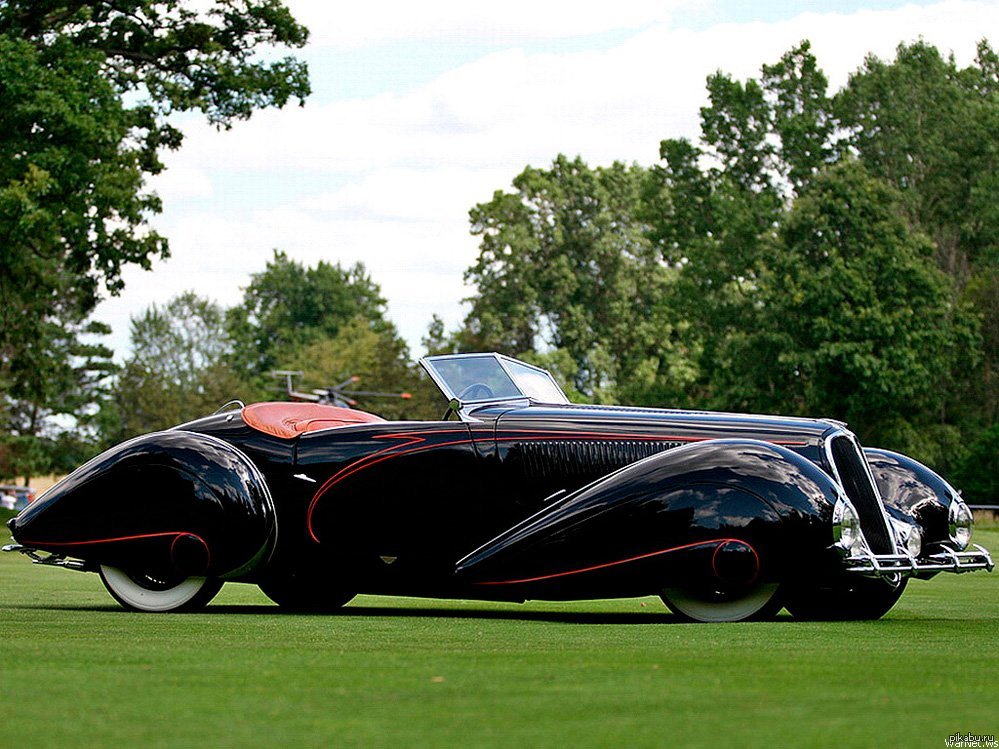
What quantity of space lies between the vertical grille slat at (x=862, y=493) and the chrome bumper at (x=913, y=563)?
8.7 inches

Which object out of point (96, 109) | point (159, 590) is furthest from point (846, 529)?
point (96, 109)

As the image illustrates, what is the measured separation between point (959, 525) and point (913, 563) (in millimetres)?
1714

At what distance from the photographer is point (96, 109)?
36.0 metres

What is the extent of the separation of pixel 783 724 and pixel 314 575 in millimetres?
8377

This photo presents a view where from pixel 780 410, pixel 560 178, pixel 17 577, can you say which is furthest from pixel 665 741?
pixel 560 178

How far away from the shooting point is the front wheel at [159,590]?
13.7 metres

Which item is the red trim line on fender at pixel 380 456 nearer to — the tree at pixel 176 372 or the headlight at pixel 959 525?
the headlight at pixel 959 525

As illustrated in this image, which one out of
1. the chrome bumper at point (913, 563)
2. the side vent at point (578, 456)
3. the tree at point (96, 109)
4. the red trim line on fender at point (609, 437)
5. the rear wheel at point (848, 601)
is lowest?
the rear wheel at point (848, 601)

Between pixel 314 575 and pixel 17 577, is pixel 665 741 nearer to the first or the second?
pixel 314 575

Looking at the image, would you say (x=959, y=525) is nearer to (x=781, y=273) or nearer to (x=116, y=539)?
(x=116, y=539)

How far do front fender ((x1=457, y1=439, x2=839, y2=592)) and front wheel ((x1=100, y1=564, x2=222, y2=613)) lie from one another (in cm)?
293

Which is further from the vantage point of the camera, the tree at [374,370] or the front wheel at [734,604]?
the tree at [374,370]

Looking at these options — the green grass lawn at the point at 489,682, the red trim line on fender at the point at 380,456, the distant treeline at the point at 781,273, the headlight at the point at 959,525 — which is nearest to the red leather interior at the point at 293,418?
the red trim line on fender at the point at 380,456

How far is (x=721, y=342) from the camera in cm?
6938
